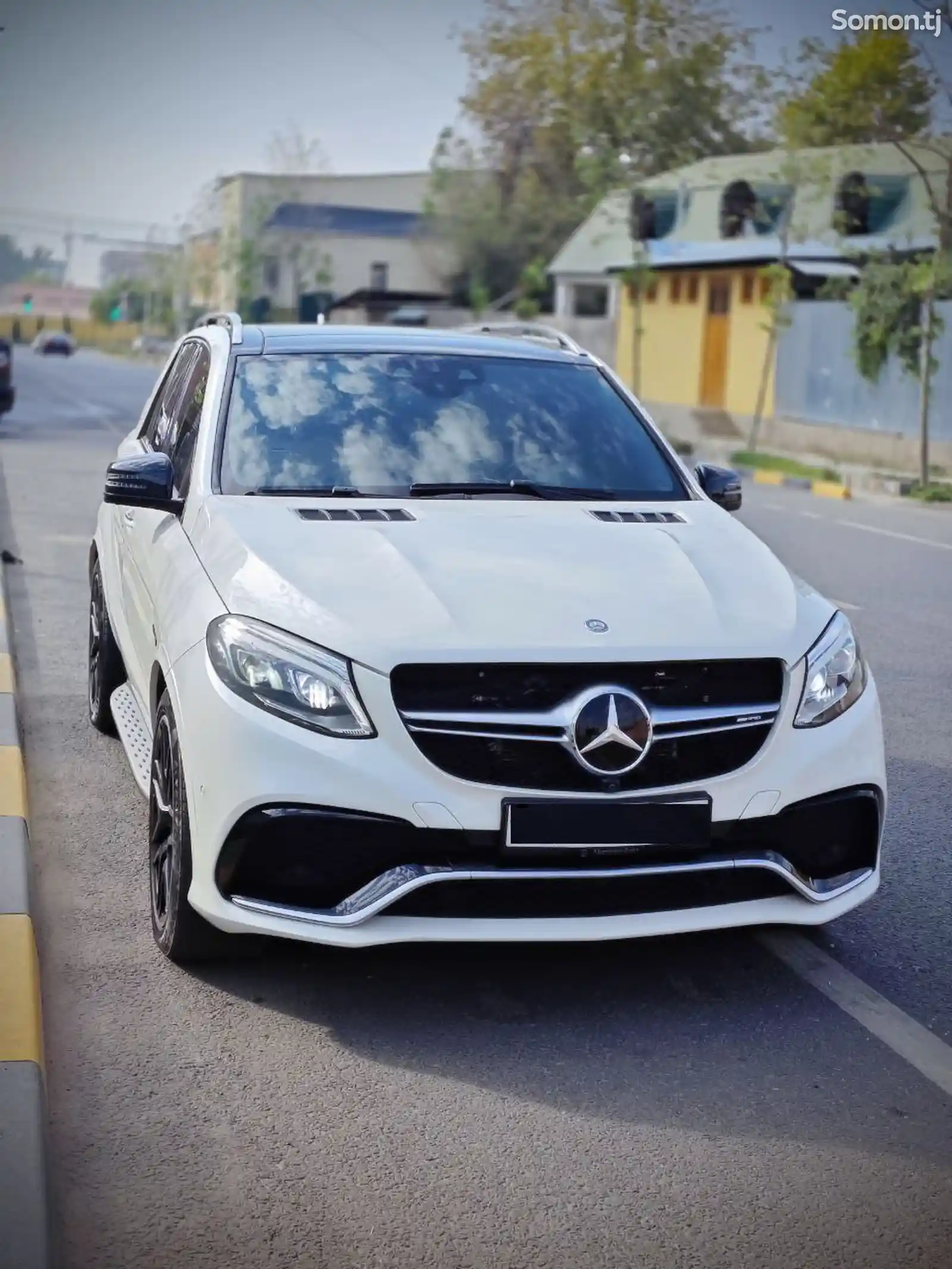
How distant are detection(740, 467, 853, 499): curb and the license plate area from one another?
746 inches

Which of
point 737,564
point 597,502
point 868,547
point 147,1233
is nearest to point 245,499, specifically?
point 597,502

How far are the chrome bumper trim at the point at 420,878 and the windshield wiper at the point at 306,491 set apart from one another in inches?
54.3

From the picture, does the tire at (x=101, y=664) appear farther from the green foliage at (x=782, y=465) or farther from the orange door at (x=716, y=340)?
the orange door at (x=716, y=340)

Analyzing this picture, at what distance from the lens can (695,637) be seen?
13.7 ft

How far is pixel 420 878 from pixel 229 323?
2.80 metres

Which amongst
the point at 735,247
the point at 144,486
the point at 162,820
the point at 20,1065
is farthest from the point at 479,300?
the point at 20,1065

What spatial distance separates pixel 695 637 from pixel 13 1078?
1815mm

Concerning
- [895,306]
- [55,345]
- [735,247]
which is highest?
[735,247]

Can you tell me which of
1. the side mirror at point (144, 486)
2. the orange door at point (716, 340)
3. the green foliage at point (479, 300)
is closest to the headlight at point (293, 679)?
the side mirror at point (144, 486)

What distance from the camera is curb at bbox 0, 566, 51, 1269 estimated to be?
3031 millimetres

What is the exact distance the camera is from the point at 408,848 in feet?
13.0

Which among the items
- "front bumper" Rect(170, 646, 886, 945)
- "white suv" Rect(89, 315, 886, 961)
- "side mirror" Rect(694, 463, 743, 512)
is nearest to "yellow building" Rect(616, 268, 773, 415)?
"side mirror" Rect(694, 463, 743, 512)

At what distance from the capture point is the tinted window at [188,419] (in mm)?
5449

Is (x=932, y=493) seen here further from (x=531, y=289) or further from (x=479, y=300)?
(x=479, y=300)
